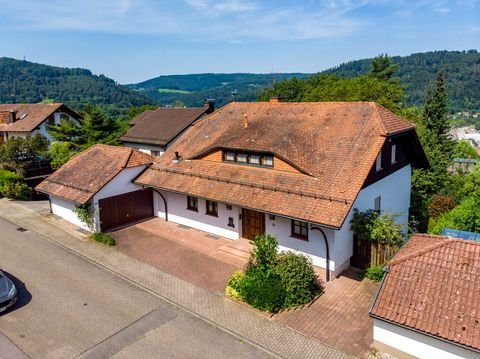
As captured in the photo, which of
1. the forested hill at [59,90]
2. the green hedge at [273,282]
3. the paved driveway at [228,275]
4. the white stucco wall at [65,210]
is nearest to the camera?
the paved driveway at [228,275]

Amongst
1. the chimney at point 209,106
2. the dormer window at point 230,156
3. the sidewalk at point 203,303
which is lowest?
the sidewalk at point 203,303

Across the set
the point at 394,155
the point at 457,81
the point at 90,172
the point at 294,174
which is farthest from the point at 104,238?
the point at 457,81

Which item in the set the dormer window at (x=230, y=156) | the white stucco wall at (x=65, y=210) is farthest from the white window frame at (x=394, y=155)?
the white stucco wall at (x=65, y=210)

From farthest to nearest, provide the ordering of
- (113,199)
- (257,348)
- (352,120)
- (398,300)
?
1. (113,199)
2. (352,120)
3. (257,348)
4. (398,300)

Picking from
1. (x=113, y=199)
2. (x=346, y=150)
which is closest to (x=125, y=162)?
(x=113, y=199)

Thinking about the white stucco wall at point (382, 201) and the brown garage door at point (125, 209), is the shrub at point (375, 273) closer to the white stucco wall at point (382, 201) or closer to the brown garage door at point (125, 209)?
the white stucco wall at point (382, 201)

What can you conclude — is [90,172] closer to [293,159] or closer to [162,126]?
[293,159]

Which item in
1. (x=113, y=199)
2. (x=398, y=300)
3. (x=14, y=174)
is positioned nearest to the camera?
(x=398, y=300)

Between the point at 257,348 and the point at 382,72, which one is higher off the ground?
the point at 382,72

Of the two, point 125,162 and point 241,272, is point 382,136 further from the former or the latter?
point 125,162
